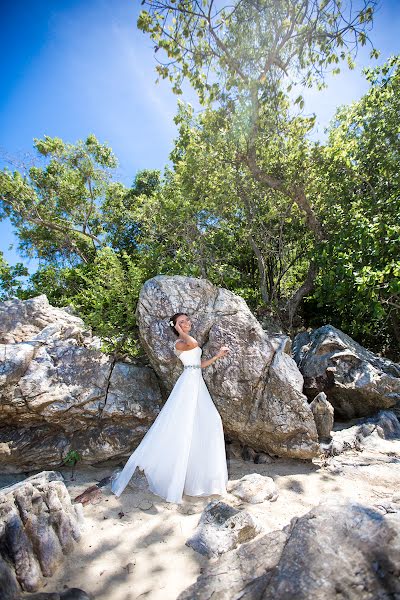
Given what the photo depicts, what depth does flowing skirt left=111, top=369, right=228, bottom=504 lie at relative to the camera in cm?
472

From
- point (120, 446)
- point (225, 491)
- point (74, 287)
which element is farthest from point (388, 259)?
point (74, 287)

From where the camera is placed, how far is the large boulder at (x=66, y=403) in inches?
228

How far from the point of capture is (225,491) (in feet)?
15.6

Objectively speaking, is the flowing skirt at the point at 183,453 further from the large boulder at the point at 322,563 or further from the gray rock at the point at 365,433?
the gray rock at the point at 365,433

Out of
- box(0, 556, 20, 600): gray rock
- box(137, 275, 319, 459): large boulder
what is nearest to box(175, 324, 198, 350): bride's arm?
box(137, 275, 319, 459): large boulder

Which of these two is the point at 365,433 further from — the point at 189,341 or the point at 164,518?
the point at 164,518

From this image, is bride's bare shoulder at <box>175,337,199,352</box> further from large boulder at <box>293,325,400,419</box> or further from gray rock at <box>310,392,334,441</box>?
large boulder at <box>293,325,400,419</box>

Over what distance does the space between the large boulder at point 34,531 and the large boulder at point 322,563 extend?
152 cm

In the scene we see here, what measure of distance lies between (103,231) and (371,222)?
14157 millimetres

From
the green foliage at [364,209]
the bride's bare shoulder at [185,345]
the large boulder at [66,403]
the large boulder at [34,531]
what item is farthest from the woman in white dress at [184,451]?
the green foliage at [364,209]

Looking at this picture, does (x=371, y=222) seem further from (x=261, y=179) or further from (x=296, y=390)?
(x=296, y=390)

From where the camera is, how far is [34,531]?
3434 millimetres

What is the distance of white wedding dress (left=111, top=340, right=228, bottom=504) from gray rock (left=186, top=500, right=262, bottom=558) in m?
0.69

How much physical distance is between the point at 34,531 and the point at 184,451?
205 centimetres
